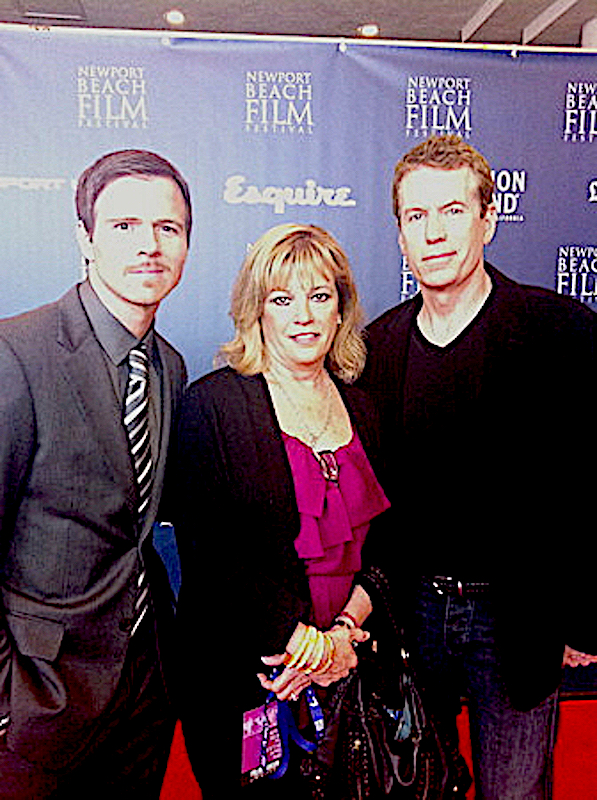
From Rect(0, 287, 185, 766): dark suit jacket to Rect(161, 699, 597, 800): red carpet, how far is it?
2.27 ft

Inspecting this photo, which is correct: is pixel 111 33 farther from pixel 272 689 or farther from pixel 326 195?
pixel 272 689

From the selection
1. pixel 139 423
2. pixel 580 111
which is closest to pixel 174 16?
pixel 580 111

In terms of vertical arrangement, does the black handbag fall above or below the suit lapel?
below

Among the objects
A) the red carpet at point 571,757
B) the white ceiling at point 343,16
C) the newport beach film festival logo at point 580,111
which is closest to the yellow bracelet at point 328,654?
the red carpet at point 571,757

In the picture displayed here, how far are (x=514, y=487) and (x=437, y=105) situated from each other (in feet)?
3.32

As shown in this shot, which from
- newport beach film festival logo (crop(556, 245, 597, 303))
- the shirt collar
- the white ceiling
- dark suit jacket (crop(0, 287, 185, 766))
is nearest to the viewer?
dark suit jacket (crop(0, 287, 185, 766))

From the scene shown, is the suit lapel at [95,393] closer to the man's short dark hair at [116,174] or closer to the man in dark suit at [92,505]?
the man in dark suit at [92,505]

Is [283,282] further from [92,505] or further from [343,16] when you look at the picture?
[343,16]

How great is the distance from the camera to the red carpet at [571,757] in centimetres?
245

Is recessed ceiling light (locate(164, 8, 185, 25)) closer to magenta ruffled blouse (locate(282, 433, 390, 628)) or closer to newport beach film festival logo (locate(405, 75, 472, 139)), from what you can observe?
newport beach film festival logo (locate(405, 75, 472, 139))

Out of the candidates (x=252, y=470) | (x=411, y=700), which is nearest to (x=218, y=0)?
(x=252, y=470)

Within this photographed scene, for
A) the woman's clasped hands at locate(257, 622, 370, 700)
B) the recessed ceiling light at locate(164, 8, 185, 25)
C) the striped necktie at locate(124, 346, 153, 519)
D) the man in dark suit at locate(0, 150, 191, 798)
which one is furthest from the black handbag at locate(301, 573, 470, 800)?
the recessed ceiling light at locate(164, 8, 185, 25)

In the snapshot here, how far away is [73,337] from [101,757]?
954 millimetres

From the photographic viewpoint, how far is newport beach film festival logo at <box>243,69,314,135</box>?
7.04 ft
